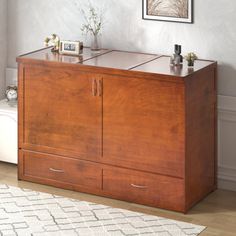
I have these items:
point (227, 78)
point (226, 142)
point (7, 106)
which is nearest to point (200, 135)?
point (226, 142)

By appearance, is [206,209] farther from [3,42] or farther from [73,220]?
[3,42]

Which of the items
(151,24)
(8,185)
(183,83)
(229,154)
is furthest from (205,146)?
(8,185)

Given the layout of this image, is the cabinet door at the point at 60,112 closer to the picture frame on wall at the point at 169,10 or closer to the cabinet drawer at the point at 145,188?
the cabinet drawer at the point at 145,188

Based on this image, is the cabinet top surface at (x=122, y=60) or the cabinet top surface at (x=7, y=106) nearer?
the cabinet top surface at (x=122, y=60)

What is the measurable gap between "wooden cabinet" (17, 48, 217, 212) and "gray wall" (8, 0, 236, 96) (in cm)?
11

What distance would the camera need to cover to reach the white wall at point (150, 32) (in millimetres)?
5195

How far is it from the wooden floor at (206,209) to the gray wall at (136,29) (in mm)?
716

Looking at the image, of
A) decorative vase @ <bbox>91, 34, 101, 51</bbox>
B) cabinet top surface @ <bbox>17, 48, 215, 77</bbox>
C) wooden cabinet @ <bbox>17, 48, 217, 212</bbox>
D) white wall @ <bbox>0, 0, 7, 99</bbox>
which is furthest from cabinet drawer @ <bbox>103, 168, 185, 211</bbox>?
white wall @ <bbox>0, 0, 7, 99</bbox>

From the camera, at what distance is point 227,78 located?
5.22 meters

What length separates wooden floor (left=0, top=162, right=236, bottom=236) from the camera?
477 cm

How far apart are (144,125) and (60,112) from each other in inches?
25.3

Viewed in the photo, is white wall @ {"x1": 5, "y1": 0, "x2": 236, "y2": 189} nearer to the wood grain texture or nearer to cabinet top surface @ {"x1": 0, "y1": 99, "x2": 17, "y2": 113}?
the wood grain texture

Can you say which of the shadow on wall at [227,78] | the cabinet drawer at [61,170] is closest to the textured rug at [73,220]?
the cabinet drawer at [61,170]

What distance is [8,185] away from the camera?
5.46 m
